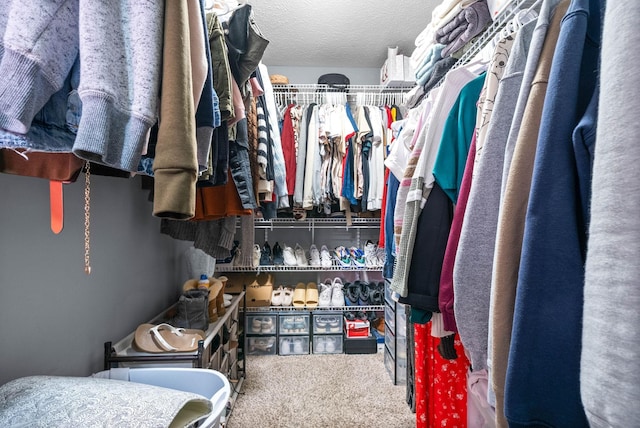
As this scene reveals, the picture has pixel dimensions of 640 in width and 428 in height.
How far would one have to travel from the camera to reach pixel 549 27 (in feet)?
1.80

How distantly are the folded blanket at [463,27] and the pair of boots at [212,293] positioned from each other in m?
1.57

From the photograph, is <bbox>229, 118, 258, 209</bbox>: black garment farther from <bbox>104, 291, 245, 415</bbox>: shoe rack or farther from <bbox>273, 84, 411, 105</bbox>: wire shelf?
<bbox>273, 84, 411, 105</bbox>: wire shelf

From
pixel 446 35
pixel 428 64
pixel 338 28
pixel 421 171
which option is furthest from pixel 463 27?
pixel 338 28

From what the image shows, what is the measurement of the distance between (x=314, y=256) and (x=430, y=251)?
1902 millimetres

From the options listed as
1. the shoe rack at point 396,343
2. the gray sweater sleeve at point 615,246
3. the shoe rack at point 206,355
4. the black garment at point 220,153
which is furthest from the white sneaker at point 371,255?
the gray sweater sleeve at point 615,246

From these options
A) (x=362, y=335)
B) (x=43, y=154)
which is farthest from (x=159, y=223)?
(x=362, y=335)

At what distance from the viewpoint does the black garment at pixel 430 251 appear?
0.88 metres

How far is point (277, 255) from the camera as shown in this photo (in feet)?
9.03

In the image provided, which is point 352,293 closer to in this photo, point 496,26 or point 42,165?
point 496,26

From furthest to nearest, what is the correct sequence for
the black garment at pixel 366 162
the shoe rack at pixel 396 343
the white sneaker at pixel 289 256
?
1. the white sneaker at pixel 289 256
2. the black garment at pixel 366 162
3. the shoe rack at pixel 396 343

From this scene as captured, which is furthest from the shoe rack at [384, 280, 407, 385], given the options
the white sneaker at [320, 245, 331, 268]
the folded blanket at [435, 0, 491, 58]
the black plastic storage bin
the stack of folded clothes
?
the folded blanket at [435, 0, 491, 58]

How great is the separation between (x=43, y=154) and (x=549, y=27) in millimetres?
1057

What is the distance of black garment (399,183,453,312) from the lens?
0.88m

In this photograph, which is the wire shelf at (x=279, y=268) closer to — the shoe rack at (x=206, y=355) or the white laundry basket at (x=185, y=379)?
the shoe rack at (x=206, y=355)
